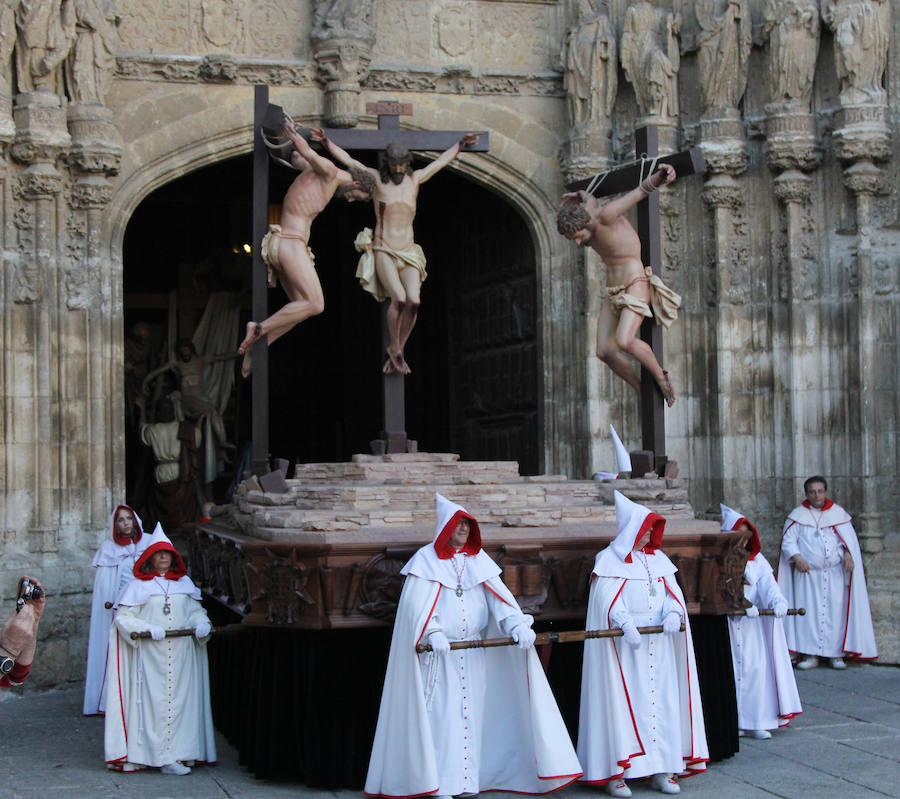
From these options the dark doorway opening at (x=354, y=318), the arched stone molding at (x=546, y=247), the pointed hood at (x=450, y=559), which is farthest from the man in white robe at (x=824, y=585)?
the pointed hood at (x=450, y=559)

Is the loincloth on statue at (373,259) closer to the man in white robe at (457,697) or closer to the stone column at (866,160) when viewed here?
the man in white robe at (457,697)

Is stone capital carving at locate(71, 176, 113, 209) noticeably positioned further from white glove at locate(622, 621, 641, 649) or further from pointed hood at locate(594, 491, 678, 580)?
white glove at locate(622, 621, 641, 649)

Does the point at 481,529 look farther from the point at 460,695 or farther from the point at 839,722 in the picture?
the point at 839,722

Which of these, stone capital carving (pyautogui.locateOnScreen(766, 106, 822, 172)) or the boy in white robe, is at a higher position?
stone capital carving (pyautogui.locateOnScreen(766, 106, 822, 172))

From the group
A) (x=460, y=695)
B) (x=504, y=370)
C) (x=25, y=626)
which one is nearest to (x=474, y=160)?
(x=504, y=370)

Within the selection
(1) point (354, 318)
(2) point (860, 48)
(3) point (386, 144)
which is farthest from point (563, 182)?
(1) point (354, 318)

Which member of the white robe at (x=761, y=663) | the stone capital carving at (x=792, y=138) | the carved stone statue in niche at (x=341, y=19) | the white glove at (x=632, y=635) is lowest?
the white robe at (x=761, y=663)

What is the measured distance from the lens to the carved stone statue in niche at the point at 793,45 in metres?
12.4

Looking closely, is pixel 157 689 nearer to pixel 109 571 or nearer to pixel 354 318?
pixel 109 571

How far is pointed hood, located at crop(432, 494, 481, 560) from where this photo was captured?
737 cm

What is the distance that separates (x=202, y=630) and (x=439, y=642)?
1.89m

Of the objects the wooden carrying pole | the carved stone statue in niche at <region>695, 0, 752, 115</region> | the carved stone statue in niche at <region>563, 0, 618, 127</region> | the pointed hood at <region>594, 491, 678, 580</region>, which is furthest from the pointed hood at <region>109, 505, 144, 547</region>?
the carved stone statue in niche at <region>695, 0, 752, 115</region>

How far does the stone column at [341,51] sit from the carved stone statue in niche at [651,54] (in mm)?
2357

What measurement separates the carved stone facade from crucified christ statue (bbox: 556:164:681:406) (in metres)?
2.84
